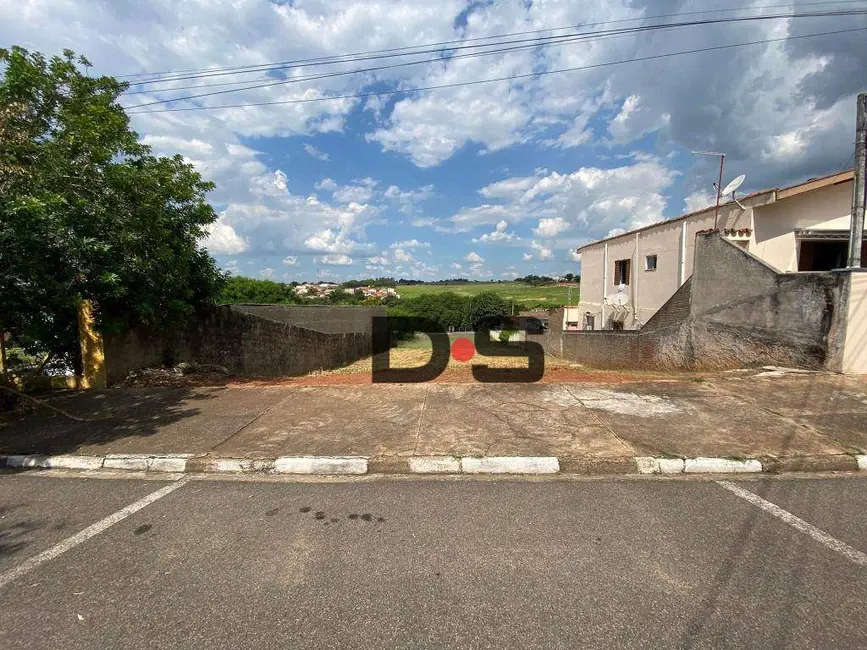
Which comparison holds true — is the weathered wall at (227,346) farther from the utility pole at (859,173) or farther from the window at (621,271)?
the window at (621,271)

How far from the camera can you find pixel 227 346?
927cm

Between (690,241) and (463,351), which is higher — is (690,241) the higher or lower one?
the higher one

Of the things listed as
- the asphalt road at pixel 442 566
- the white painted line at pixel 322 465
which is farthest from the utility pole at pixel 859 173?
the white painted line at pixel 322 465

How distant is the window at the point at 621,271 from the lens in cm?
1834

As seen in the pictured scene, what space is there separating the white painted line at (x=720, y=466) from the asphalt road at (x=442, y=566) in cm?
19

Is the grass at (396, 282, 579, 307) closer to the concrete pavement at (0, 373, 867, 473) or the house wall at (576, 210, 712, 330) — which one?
the house wall at (576, 210, 712, 330)

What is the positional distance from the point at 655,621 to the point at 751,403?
4.56 m

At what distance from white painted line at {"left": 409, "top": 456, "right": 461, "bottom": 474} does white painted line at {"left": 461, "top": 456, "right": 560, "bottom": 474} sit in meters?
0.08

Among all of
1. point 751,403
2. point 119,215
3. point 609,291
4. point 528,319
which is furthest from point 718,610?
point 528,319

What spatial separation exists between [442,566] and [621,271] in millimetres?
18996

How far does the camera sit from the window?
1834 cm

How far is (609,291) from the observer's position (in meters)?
20.0

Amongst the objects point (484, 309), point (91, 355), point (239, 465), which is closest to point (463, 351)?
point (91, 355)

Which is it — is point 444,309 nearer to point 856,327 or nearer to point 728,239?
point 728,239
